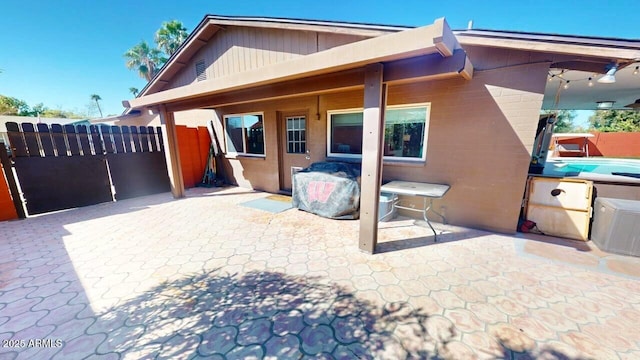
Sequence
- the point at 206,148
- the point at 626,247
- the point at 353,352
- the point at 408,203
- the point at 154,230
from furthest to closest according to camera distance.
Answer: the point at 206,148
the point at 408,203
the point at 154,230
the point at 626,247
the point at 353,352

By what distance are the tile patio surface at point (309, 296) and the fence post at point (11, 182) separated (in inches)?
32.0

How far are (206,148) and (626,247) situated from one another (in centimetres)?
919

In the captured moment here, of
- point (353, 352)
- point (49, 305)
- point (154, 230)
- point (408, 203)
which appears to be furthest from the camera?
point (408, 203)

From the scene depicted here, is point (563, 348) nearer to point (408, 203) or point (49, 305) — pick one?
point (408, 203)

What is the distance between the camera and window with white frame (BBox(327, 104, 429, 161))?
3.92 m

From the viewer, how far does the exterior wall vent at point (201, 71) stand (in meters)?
6.11

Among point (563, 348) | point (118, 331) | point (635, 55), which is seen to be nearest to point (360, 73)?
point (635, 55)

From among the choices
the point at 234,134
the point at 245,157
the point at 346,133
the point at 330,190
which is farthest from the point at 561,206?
the point at 234,134

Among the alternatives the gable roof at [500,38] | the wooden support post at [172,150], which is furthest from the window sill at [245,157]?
the gable roof at [500,38]

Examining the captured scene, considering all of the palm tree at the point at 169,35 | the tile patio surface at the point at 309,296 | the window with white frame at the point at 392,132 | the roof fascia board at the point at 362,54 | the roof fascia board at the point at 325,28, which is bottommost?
the tile patio surface at the point at 309,296

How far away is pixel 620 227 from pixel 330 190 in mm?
3964

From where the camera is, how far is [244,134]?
650cm

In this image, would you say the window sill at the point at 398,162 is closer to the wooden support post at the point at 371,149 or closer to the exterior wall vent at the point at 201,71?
the wooden support post at the point at 371,149

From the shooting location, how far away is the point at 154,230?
3689 mm
